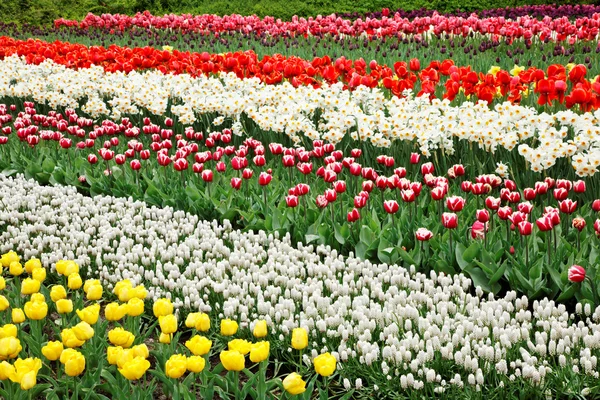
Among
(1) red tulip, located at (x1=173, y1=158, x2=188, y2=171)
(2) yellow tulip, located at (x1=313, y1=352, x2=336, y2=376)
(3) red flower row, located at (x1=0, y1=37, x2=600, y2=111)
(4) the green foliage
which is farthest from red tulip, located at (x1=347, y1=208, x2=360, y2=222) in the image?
(4) the green foliage

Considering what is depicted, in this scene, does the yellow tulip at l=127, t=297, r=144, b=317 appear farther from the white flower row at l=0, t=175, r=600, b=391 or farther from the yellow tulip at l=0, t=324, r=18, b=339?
the white flower row at l=0, t=175, r=600, b=391

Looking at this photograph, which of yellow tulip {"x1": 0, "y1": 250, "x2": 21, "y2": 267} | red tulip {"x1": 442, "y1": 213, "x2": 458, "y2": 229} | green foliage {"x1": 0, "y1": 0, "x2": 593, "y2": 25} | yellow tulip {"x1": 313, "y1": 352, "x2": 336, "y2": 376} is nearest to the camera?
yellow tulip {"x1": 313, "y1": 352, "x2": 336, "y2": 376}

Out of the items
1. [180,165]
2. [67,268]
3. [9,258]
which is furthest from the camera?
[180,165]

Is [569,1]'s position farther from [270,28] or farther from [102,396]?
[102,396]

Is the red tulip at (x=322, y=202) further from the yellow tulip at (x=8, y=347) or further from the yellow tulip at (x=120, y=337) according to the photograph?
the yellow tulip at (x=8, y=347)

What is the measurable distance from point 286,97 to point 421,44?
6782mm

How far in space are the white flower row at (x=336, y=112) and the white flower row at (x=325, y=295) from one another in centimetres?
179

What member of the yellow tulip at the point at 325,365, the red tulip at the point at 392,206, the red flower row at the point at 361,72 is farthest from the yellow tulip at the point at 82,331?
the red flower row at the point at 361,72

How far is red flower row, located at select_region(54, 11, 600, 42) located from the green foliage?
4734 millimetres

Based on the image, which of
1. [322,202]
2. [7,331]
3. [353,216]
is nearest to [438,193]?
[353,216]

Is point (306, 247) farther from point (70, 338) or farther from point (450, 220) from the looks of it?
point (70, 338)

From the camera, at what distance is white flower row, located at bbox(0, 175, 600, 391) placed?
3.47 meters

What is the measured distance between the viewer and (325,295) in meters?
4.44

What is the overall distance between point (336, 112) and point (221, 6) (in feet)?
64.1
